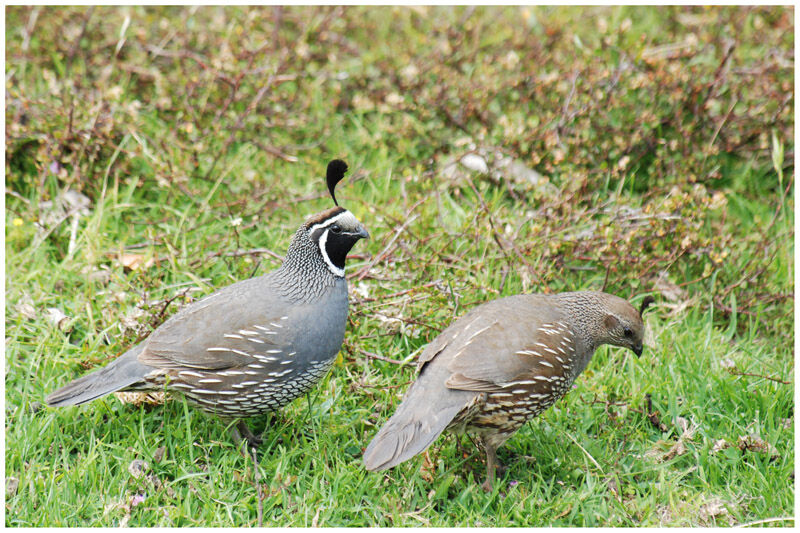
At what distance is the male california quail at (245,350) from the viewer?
3619 mm

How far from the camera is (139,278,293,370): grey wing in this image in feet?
11.9

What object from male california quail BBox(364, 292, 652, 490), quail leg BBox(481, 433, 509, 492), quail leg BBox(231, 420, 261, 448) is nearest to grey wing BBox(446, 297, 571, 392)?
male california quail BBox(364, 292, 652, 490)

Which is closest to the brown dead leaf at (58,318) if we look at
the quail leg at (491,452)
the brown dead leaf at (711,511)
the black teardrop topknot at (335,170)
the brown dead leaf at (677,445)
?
the black teardrop topknot at (335,170)

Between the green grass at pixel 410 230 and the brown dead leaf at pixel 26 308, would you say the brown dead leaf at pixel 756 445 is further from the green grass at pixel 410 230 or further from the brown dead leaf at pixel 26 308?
the brown dead leaf at pixel 26 308

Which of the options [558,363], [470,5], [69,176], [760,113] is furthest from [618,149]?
[69,176]

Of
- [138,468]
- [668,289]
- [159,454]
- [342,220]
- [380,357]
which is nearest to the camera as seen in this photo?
[138,468]

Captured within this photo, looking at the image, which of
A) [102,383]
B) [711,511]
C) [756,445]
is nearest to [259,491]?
[102,383]

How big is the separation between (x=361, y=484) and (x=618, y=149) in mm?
2986

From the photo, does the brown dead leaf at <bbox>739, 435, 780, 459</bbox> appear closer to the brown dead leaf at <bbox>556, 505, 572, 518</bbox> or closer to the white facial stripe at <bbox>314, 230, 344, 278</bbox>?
the brown dead leaf at <bbox>556, 505, 572, 518</bbox>

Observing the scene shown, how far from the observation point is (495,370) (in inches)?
137

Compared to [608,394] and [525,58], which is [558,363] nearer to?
[608,394]

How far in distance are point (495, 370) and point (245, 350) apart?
108cm

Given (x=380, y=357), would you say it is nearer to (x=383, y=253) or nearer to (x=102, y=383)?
(x=383, y=253)

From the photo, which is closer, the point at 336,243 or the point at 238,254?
the point at 336,243
